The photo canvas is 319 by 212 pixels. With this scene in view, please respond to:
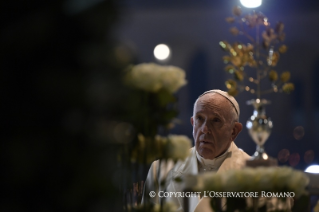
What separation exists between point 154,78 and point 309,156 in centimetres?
941

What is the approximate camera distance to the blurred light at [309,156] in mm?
10297

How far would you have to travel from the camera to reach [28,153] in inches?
35.5

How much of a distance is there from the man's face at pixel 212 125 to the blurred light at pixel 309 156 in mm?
6717

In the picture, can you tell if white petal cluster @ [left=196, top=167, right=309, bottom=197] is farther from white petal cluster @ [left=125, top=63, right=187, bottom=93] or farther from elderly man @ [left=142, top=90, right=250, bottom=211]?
elderly man @ [left=142, top=90, right=250, bottom=211]

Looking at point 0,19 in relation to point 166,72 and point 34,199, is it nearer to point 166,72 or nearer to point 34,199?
point 34,199

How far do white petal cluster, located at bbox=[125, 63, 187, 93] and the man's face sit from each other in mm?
2269

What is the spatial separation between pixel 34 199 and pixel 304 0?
958 centimetres

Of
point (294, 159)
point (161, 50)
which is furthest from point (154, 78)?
point (294, 159)

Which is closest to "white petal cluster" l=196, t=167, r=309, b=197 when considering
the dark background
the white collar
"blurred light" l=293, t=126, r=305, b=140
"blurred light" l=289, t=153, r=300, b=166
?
the dark background

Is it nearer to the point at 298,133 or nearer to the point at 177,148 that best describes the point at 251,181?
the point at 177,148

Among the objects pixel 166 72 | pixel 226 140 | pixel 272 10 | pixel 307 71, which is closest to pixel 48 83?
pixel 166 72

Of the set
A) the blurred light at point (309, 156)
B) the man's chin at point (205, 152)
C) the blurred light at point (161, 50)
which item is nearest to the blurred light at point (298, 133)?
the blurred light at point (309, 156)

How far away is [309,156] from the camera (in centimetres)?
1042

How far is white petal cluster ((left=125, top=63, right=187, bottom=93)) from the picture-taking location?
1.54m
